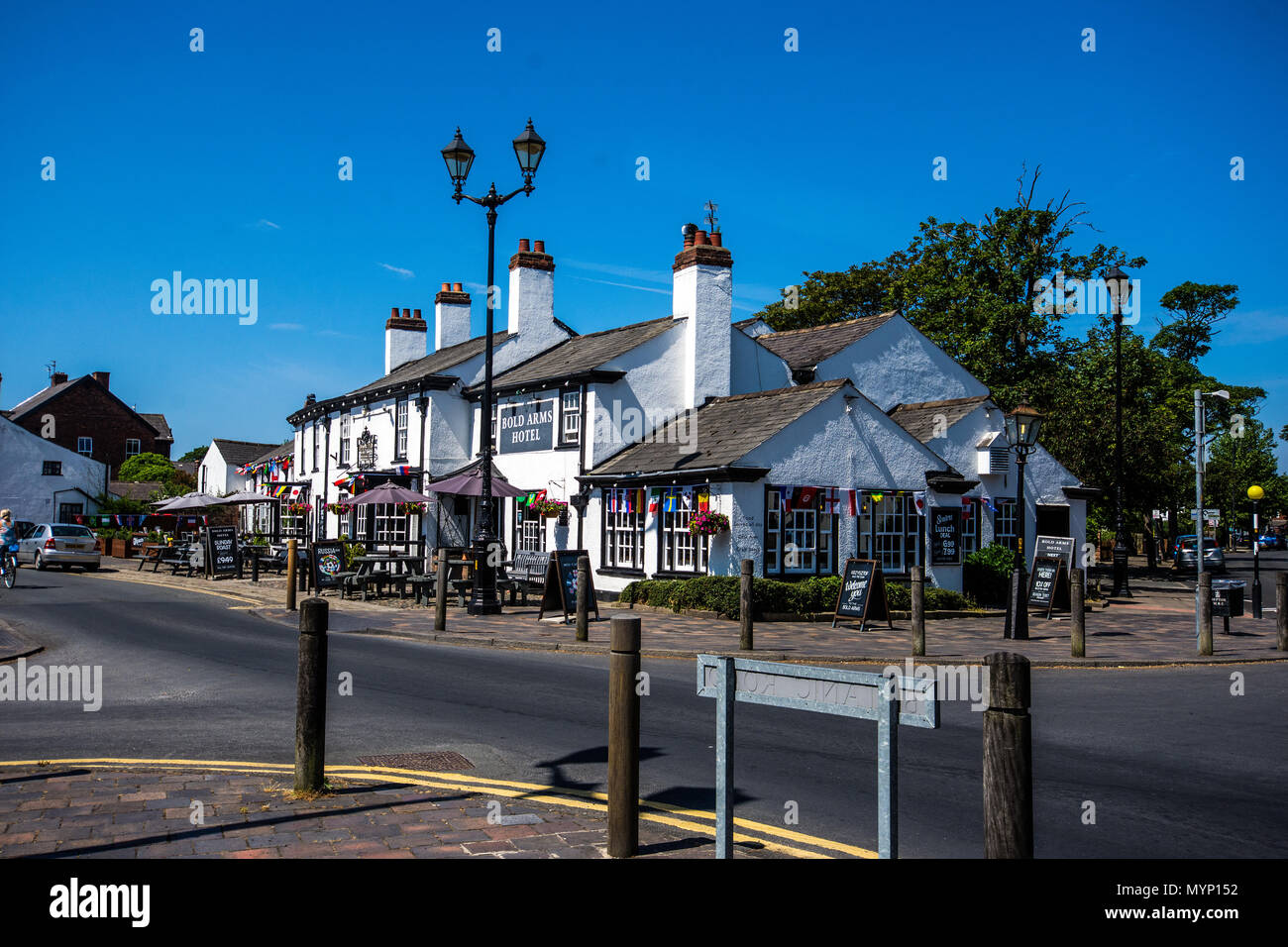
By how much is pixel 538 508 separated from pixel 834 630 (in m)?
10.5

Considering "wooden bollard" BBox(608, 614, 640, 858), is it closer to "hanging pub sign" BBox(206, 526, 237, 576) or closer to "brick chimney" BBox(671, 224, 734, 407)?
"brick chimney" BBox(671, 224, 734, 407)

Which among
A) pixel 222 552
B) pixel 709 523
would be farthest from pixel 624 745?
pixel 222 552

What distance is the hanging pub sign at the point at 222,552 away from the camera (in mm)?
28844

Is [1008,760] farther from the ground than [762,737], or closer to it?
farther from the ground

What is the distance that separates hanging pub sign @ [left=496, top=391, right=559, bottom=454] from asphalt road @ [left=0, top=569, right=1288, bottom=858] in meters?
14.1

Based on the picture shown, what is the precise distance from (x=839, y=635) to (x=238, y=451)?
56.1 meters

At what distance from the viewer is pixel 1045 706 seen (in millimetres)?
10391

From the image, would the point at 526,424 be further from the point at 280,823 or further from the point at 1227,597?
the point at 280,823

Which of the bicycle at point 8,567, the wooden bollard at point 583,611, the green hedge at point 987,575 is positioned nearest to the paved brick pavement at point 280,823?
the wooden bollard at point 583,611

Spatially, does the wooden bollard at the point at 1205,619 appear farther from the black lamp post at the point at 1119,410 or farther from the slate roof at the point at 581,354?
the slate roof at the point at 581,354

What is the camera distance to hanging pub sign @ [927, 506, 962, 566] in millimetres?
24688

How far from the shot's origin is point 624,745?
5062mm
